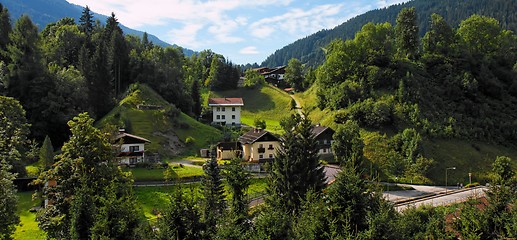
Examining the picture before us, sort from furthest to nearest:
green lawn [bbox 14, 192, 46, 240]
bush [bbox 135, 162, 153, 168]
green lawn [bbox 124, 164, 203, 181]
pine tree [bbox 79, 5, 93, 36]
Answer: pine tree [bbox 79, 5, 93, 36]
bush [bbox 135, 162, 153, 168]
green lawn [bbox 124, 164, 203, 181]
green lawn [bbox 14, 192, 46, 240]

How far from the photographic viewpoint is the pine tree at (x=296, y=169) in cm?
2841

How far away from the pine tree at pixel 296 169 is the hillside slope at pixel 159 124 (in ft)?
107

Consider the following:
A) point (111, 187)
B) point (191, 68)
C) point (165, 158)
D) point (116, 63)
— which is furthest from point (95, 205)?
point (191, 68)

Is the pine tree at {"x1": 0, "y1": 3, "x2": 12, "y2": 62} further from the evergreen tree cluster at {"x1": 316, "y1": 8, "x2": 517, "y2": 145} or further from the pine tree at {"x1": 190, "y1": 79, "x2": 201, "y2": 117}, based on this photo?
the evergreen tree cluster at {"x1": 316, "y1": 8, "x2": 517, "y2": 145}

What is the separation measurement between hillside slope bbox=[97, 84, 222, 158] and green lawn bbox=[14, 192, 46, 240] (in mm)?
19178

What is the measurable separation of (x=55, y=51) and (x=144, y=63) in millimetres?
16488

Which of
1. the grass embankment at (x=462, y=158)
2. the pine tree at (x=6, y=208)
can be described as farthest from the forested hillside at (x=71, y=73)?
the grass embankment at (x=462, y=158)

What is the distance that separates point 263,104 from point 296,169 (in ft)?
243

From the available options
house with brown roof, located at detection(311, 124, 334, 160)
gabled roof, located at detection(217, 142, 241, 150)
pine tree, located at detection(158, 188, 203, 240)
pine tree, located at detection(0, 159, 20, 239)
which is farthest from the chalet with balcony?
pine tree, located at detection(158, 188, 203, 240)

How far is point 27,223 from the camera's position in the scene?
113 ft

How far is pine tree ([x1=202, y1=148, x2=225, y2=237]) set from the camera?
70.1ft

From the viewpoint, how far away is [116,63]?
7669 cm

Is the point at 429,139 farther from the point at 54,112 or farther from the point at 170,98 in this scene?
the point at 54,112

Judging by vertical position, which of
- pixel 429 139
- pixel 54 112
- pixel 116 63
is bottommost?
pixel 429 139
